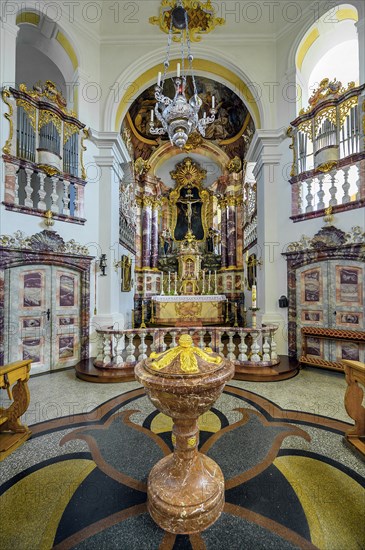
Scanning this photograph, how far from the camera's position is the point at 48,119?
17.0 ft

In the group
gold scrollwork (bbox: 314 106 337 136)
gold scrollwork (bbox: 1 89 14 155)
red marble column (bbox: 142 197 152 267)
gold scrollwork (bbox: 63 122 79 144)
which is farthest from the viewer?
red marble column (bbox: 142 197 152 267)

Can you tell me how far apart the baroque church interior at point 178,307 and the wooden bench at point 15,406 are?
0.02 m

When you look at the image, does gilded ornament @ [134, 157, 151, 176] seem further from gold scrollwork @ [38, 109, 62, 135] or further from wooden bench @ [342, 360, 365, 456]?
wooden bench @ [342, 360, 365, 456]

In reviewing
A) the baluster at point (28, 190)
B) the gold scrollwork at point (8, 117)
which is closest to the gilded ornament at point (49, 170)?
the baluster at point (28, 190)

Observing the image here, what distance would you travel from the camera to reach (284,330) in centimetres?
563

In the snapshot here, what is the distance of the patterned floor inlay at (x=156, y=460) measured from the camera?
1619 millimetres

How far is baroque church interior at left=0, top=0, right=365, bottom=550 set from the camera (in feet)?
5.81

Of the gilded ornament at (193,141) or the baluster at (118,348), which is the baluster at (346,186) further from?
the gilded ornament at (193,141)

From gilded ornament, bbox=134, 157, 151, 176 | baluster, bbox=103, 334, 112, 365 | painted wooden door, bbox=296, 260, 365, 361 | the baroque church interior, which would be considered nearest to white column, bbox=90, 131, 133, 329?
the baroque church interior

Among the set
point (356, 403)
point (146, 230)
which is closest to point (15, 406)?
point (356, 403)

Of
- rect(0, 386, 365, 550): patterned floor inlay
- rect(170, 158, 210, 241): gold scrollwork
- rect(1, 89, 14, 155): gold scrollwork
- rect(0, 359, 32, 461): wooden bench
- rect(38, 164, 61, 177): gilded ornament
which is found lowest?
rect(0, 386, 365, 550): patterned floor inlay

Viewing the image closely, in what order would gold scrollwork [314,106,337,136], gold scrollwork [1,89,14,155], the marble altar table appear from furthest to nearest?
the marble altar table, gold scrollwork [314,106,337,136], gold scrollwork [1,89,14,155]

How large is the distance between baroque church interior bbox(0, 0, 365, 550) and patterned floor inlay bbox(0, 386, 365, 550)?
0.05 feet

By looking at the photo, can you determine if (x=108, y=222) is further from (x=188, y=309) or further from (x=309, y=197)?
(x=309, y=197)
